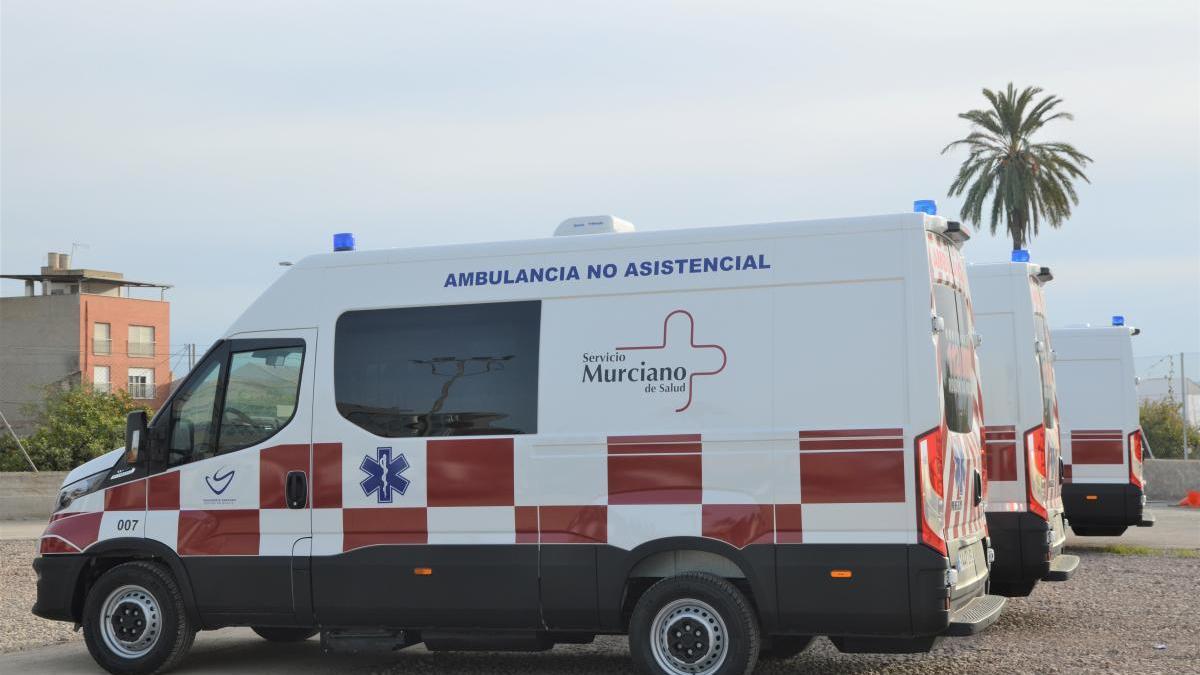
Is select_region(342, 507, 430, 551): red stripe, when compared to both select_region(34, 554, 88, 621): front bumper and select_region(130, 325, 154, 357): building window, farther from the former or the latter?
select_region(130, 325, 154, 357): building window

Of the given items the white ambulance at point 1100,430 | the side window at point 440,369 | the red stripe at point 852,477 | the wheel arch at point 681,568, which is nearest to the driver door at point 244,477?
the side window at point 440,369

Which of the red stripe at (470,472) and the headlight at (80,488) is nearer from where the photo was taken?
the red stripe at (470,472)

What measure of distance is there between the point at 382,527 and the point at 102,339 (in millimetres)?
70634

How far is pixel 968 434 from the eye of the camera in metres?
8.41

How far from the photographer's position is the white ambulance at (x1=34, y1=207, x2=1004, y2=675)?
7.64 metres

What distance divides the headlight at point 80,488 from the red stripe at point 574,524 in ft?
10.3

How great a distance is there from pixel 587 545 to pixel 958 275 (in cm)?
282

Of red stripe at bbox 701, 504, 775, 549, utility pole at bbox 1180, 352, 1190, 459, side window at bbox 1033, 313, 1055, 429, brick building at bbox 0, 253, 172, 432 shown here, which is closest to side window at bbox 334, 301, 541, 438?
red stripe at bbox 701, 504, 775, 549

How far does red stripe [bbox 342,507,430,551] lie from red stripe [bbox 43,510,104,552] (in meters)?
1.80

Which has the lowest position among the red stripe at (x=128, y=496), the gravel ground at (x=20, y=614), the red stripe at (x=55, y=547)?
the gravel ground at (x=20, y=614)

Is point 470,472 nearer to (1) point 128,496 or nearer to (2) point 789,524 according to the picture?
(2) point 789,524

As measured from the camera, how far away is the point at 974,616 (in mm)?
7781

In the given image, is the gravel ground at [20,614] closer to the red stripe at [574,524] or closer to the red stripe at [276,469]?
the red stripe at [276,469]

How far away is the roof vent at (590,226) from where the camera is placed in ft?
29.0
